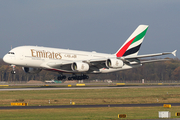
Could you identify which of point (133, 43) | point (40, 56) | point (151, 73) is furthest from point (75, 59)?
point (151, 73)

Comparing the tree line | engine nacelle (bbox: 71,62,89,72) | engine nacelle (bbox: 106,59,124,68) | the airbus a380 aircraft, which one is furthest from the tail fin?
the tree line

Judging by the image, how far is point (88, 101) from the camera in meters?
43.9

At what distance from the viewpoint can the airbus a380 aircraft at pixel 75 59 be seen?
59.4 meters

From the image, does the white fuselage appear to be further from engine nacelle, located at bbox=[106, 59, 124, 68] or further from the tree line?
the tree line

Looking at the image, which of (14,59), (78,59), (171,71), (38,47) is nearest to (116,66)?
(78,59)

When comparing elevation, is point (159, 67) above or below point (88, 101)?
above

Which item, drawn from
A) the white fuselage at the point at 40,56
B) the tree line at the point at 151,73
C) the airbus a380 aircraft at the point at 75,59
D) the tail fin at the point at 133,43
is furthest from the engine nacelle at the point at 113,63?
the tree line at the point at 151,73

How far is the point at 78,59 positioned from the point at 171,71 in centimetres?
7116

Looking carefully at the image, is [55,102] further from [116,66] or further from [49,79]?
[49,79]

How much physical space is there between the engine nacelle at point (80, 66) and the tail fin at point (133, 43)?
11.8 metres

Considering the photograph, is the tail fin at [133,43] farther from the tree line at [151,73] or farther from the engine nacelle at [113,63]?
the tree line at [151,73]

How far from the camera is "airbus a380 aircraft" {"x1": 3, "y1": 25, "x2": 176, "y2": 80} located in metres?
59.4

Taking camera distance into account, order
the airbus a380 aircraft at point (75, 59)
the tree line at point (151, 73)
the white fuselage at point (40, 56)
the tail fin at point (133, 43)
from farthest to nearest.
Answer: the tree line at point (151, 73), the tail fin at point (133, 43), the airbus a380 aircraft at point (75, 59), the white fuselage at point (40, 56)

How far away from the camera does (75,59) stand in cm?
6712
